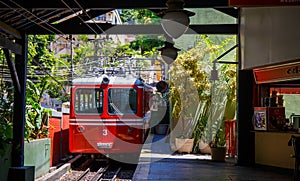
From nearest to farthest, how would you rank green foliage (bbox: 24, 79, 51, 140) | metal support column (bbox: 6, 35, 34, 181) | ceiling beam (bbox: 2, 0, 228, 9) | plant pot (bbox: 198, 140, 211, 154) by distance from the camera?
1. ceiling beam (bbox: 2, 0, 228, 9)
2. metal support column (bbox: 6, 35, 34, 181)
3. green foliage (bbox: 24, 79, 51, 140)
4. plant pot (bbox: 198, 140, 211, 154)

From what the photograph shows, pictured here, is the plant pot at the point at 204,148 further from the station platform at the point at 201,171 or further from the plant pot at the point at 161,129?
the plant pot at the point at 161,129

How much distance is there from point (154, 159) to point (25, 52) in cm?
412

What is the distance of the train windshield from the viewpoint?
1245 cm

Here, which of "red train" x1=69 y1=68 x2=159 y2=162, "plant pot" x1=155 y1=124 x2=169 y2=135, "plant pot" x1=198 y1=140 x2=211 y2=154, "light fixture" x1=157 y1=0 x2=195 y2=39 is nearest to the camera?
"light fixture" x1=157 y1=0 x2=195 y2=39

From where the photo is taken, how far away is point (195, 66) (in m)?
12.9

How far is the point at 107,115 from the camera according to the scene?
1235 cm

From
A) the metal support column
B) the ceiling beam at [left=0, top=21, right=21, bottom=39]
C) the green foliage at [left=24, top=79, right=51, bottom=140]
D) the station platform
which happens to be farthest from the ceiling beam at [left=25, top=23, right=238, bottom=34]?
the station platform

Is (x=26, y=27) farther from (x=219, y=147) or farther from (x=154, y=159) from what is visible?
(x=219, y=147)

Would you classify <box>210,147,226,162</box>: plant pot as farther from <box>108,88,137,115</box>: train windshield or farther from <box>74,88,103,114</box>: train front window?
<box>74,88,103,114</box>: train front window

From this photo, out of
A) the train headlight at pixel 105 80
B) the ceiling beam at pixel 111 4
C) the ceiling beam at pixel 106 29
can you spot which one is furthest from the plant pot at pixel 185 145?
the ceiling beam at pixel 111 4

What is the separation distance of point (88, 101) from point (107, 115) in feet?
2.34

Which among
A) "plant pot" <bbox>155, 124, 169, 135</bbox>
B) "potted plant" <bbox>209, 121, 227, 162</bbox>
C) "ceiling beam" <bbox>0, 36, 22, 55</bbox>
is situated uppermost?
"ceiling beam" <bbox>0, 36, 22, 55</bbox>

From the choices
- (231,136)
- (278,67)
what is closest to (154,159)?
(231,136)

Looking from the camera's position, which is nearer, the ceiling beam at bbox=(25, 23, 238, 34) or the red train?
the ceiling beam at bbox=(25, 23, 238, 34)
